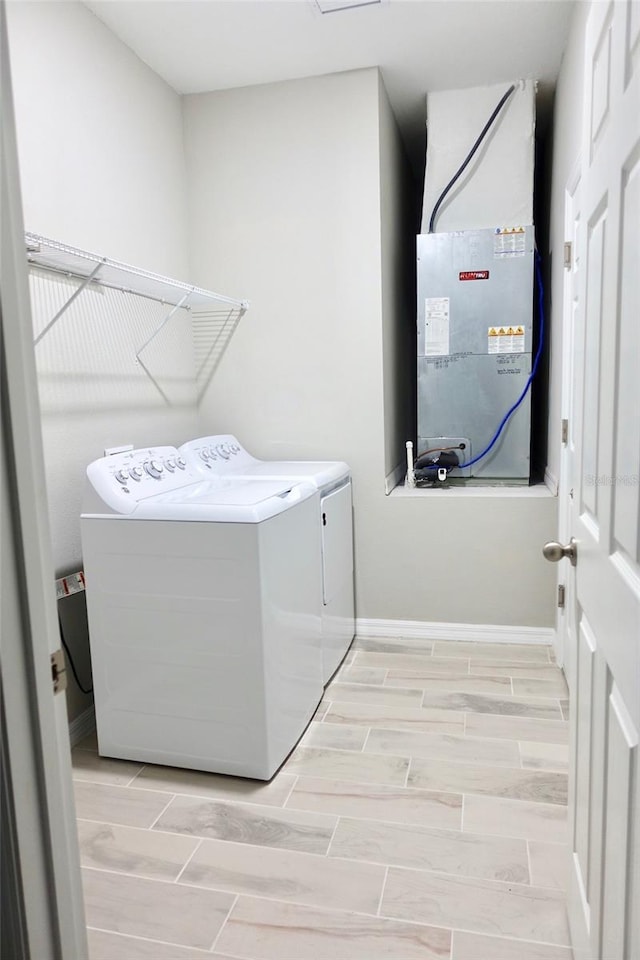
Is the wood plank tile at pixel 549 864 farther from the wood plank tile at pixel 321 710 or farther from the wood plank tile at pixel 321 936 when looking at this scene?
the wood plank tile at pixel 321 710

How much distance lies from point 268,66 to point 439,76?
80 centimetres

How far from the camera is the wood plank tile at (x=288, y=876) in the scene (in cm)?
155

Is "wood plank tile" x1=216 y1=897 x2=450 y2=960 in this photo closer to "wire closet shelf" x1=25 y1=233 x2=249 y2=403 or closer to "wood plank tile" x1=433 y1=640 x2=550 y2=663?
"wood plank tile" x1=433 y1=640 x2=550 y2=663

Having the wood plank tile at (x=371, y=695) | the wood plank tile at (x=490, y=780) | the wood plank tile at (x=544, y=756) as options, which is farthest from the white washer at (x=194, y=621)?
the wood plank tile at (x=544, y=756)

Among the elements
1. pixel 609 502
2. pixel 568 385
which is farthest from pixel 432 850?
pixel 568 385

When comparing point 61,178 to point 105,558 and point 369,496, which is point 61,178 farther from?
point 369,496

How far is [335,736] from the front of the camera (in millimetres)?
2281

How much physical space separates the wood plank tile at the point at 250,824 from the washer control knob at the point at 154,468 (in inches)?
43.2

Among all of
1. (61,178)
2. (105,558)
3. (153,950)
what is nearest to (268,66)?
(61,178)

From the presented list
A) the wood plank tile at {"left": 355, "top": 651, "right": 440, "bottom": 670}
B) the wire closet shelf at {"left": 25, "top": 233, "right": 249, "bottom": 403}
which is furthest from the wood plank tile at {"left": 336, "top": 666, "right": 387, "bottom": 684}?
the wire closet shelf at {"left": 25, "top": 233, "right": 249, "bottom": 403}

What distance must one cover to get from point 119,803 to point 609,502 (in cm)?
172

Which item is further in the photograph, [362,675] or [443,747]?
[362,675]

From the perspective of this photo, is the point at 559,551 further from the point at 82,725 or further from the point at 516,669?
the point at 82,725

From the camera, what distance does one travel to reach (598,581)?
1080 mm
